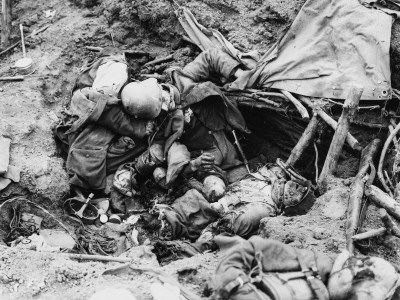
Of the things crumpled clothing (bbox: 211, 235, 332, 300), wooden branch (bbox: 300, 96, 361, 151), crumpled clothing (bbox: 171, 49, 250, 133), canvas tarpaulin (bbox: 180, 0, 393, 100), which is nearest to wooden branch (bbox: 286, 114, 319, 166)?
wooden branch (bbox: 300, 96, 361, 151)

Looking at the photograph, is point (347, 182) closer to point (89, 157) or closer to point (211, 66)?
point (211, 66)

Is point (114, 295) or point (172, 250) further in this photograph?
point (172, 250)

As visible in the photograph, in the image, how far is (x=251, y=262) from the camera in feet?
12.8

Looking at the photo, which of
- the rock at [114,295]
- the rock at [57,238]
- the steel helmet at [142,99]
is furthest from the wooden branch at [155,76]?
the rock at [114,295]

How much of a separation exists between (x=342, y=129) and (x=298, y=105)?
774mm

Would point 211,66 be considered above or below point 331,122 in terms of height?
below

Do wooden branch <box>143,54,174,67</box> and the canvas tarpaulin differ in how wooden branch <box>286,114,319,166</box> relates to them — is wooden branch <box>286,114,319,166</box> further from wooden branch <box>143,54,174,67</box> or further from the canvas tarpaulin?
wooden branch <box>143,54,174,67</box>

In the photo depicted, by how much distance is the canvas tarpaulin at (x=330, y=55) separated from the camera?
6.05 metres

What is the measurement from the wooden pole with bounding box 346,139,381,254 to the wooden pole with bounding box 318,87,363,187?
298 mm

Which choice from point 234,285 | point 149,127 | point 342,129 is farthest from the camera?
point 149,127

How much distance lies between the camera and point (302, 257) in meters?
4.03

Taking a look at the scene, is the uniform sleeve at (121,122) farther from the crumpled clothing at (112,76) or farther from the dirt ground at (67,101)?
the dirt ground at (67,101)

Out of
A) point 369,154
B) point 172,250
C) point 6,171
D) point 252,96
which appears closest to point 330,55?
point 252,96

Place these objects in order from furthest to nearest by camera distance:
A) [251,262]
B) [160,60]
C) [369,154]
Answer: [160,60] → [369,154] → [251,262]
